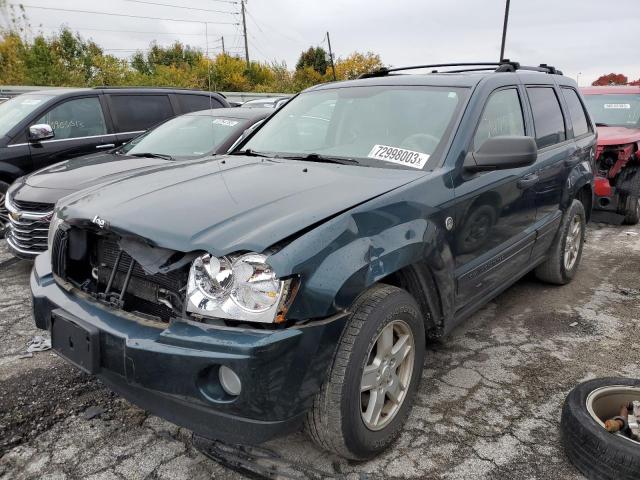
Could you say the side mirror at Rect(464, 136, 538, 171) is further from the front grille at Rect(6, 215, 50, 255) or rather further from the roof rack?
the front grille at Rect(6, 215, 50, 255)

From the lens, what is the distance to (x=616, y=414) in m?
2.51

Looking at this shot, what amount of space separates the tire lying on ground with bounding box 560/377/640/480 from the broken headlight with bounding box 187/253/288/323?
1444 mm

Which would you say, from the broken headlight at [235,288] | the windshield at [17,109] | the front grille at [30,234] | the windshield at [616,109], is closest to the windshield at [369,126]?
the broken headlight at [235,288]

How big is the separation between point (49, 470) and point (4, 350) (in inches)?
55.9

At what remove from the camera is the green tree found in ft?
177

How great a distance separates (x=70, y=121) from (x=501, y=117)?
5176 mm

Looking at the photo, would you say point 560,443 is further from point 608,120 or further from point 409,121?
point 608,120

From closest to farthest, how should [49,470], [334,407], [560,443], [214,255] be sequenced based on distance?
[214,255] < [334,407] < [49,470] < [560,443]

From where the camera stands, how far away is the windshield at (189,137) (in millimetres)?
5242

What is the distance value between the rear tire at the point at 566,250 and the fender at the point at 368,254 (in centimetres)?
208

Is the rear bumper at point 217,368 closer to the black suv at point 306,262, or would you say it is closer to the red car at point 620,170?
the black suv at point 306,262

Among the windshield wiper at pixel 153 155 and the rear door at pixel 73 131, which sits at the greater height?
the rear door at pixel 73 131

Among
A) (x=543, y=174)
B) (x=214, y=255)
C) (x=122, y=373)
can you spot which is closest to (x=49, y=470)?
(x=122, y=373)

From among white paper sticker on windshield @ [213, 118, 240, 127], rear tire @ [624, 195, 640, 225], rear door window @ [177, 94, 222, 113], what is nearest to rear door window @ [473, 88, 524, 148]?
white paper sticker on windshield @ [213, 118, 240, 127]
